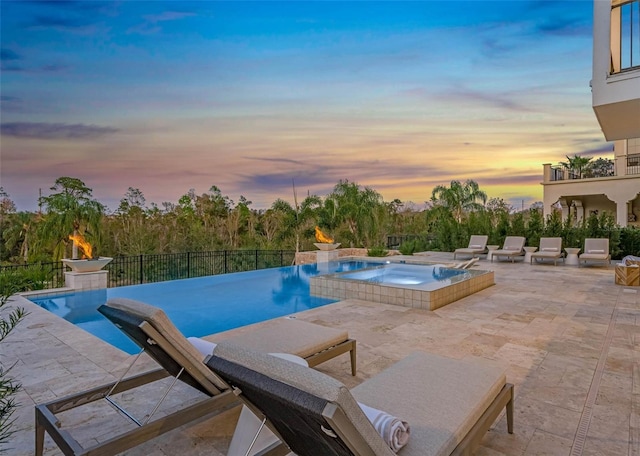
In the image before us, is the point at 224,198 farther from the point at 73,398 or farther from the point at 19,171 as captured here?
the point at 73,398

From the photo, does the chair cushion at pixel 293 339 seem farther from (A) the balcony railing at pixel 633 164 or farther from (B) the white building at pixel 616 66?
(A) the balcony railing at pixel 633 164

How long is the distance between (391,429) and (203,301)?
7.06m

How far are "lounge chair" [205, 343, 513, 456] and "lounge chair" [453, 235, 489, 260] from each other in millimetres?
11011

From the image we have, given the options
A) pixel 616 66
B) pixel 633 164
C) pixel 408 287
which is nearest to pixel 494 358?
pixel 408 287

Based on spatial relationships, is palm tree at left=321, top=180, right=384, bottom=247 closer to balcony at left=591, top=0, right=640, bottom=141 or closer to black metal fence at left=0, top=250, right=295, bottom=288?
black metal fence at left=0, top=250, right=295, bottom=288

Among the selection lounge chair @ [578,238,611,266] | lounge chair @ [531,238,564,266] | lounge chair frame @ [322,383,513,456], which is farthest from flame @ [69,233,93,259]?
lounge chair @ [578,238,611,266]

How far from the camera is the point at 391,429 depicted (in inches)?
62.9

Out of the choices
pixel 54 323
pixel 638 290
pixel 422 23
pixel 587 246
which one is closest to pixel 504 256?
pixel 587 246

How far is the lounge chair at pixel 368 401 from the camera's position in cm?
115

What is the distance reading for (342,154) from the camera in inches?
664

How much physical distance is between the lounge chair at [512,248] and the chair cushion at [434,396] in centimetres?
1077

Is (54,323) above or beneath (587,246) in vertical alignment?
beneath

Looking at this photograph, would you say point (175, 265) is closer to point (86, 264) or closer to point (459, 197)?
point (86, 264)

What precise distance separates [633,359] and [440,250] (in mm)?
11701
